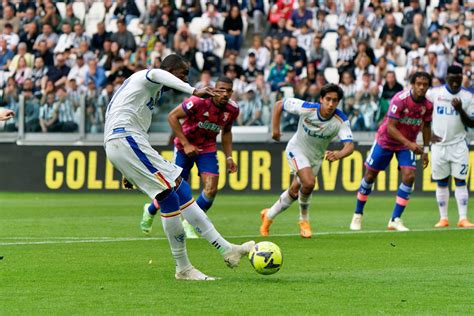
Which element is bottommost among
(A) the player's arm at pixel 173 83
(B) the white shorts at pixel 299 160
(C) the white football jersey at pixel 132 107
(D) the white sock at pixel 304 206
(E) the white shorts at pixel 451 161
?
(D) the white sock at pixel 304 206

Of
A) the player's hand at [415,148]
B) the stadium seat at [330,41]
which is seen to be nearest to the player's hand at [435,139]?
the player's hand at [415,148]

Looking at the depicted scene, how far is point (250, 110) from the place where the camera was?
990 inches

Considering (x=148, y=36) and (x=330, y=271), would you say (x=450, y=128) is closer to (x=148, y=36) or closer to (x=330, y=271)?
(x=330, y=271)

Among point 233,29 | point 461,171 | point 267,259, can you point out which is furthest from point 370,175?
point 233,29

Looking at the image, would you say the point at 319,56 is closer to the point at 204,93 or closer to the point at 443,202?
the point at 443,202

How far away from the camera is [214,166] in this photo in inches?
596

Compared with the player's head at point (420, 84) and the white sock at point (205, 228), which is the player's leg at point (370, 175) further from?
the white sock at point (205, 228)

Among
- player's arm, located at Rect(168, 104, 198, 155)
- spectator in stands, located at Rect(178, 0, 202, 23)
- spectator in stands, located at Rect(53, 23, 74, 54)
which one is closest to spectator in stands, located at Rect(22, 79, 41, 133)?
spectator in stands, located at Rect(53, 23, 74, 54)

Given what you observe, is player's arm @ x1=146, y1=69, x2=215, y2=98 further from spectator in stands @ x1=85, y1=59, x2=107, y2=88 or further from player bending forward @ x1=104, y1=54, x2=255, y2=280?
spectator in stands @ x1=85, y1=59, x2=107, y2=88

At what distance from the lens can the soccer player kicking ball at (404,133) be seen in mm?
16453

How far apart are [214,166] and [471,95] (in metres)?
4.84

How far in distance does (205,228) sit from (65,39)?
65.4 ft

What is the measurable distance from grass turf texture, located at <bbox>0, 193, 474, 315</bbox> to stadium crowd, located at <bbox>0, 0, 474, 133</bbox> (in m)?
6.96

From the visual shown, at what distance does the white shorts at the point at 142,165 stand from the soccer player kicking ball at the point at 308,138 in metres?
5.29
